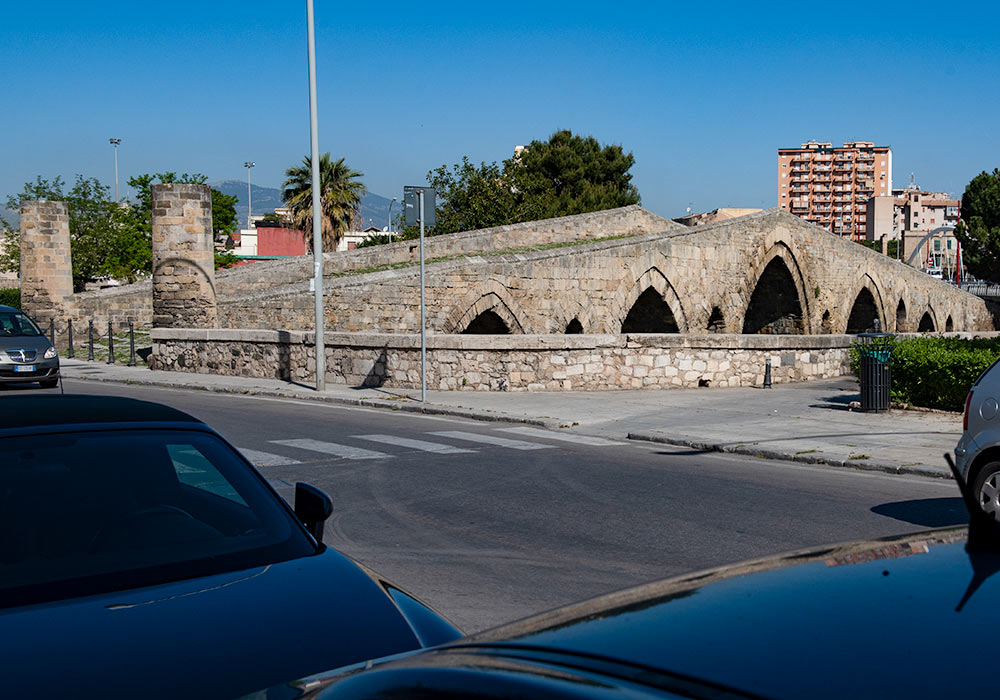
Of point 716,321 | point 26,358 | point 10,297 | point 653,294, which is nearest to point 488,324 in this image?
point 653,294

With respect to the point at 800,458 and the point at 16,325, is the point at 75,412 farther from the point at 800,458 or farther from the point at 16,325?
the point at 16,325

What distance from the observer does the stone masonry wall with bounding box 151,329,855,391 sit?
1822cm

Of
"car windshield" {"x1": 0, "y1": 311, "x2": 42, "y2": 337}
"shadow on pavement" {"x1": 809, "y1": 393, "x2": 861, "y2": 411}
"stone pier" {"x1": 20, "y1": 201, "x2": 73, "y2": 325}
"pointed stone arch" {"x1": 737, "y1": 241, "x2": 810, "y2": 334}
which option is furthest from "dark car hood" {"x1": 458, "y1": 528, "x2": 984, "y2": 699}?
"stone pier" {"x1": 20, "y1": 201, "x2": 73, "y2": 325}

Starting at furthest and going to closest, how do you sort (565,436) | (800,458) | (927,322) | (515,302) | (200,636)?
(927,322) → (515,302) → (565,436) → (800,458) → (200,636)

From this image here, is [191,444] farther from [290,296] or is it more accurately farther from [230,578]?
[290,296]

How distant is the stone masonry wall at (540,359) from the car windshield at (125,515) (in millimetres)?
14142

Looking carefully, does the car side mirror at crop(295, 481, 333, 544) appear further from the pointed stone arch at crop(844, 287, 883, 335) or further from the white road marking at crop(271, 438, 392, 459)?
the pointed stone arch at crop(844, 287, 883, 335)

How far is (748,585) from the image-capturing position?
2.11 m

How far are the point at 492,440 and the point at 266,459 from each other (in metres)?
3.10

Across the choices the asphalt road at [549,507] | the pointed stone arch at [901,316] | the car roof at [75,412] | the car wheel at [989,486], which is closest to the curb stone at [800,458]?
the asphalt road at [549,507]

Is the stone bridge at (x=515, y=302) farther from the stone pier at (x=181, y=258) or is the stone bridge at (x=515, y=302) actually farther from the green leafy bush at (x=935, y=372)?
the green leafy bush at (x=935, y=372)

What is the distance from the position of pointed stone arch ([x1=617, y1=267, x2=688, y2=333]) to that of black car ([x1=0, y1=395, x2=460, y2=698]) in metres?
24.9

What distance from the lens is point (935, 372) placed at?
14930 millimetres

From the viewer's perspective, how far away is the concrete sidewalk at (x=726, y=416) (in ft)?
38.2
